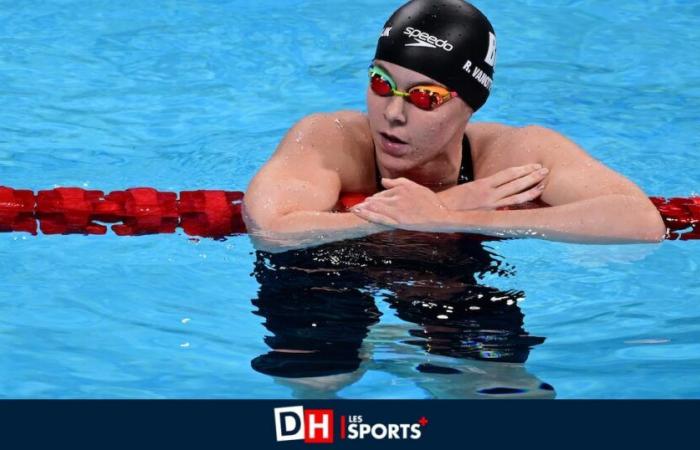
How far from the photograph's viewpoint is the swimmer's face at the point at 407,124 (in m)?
4.20

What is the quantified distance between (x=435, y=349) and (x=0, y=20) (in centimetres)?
520

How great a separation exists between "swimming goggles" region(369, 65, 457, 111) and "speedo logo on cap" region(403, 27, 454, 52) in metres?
0.14

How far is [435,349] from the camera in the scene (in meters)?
4.01

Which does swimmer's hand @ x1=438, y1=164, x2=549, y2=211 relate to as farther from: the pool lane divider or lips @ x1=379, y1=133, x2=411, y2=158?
the pool lane divider

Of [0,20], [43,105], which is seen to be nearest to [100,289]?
[43,105]

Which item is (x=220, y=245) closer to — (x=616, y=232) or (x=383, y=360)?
(x=383, y=360)

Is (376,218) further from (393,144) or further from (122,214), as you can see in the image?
(122,214)

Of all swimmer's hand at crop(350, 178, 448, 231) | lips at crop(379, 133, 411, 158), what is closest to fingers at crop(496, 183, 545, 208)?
swimmer's hand at crop(350, 178, 448, 231)

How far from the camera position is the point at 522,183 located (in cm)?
432

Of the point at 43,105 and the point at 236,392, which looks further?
the point at 43,105

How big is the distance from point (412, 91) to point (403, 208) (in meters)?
0.42

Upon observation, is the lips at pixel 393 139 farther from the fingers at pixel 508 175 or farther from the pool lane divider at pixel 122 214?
the pool lane divider at pixel 122 214

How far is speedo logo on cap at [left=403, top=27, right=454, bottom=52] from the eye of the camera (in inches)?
167

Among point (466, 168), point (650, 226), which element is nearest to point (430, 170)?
point (466, 168)
